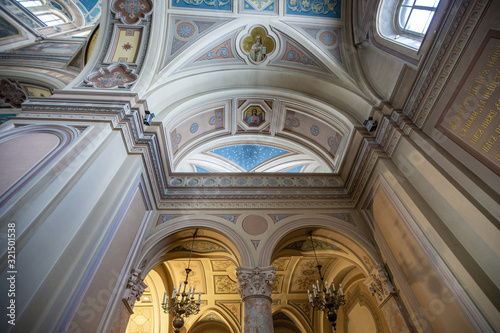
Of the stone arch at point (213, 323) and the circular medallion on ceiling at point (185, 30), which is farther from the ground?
the circular medallion on ceiling at point (185, 30)

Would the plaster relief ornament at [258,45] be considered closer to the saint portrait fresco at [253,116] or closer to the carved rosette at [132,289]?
the saint portrait fresco at [253,116]

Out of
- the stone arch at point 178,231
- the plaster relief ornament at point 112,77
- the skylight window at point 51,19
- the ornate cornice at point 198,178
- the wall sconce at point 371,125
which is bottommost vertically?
the stone arch at point 178,231

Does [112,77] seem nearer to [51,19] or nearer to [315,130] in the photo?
[315,130]

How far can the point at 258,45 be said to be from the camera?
320 inches

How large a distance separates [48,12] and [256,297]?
1717cm

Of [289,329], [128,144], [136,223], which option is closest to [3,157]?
[128,144]

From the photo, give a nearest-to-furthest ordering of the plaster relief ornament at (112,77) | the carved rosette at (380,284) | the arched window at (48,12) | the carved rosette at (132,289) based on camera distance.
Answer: the carved rosette at (132,289), the carved rosette at (380,284), the plaster relief ornament at (112,77), the arched window at (48,12)

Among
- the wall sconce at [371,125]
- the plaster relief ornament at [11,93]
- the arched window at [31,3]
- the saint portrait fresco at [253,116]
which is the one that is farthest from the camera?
the arched window at [31,3]

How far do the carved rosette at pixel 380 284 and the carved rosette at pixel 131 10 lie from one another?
28.8 feet

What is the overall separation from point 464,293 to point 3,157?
22.7 ft

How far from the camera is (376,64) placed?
691cm

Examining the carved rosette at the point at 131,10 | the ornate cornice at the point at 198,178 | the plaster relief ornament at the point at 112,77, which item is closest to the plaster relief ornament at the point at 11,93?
the plaster relief ornament at the point at 112,77

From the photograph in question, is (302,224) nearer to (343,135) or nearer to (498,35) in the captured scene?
(343,135)

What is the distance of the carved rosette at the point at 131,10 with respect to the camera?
7.33m
